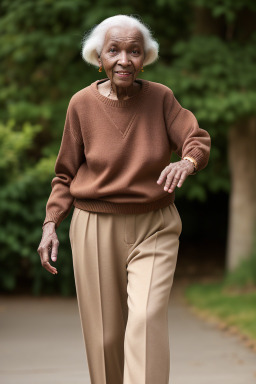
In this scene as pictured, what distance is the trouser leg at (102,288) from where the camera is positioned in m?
3.23

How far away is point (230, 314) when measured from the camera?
8078 mm

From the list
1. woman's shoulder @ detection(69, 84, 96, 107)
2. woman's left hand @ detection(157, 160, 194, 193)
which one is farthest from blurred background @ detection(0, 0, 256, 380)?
woman's left hand @ detection(157, 160, 194, 193)

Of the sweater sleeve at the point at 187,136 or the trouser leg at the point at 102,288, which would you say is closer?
the sweater sleeve at the point at 187,136

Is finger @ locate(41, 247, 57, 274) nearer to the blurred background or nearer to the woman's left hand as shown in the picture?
the woman's left hand

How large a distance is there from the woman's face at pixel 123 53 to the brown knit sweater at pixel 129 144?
12cm

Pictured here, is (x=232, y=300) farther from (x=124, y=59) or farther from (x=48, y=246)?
(x=124, y=59)

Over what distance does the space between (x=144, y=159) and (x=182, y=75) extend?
5.87 metres

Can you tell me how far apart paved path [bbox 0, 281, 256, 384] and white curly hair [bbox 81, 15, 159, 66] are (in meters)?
2.63

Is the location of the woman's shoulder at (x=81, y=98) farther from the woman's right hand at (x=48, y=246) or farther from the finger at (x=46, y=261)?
the finger at (x=46, y=261)

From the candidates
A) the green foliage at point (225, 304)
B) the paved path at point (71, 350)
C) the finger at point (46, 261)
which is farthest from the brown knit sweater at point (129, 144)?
the green foliage at point (225, 304)

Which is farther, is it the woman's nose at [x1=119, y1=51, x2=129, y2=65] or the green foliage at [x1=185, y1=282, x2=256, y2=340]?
the green foliage at [x1=185, y1=282, x2=256, y2=340]

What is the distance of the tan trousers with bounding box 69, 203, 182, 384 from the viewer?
298cm

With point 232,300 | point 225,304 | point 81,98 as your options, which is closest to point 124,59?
point 81,98

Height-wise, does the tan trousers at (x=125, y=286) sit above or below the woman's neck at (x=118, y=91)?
below
